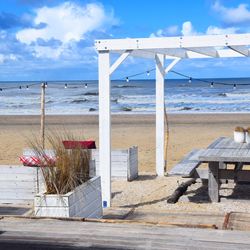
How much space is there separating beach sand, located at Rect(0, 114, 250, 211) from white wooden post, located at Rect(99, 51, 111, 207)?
1.87 ft

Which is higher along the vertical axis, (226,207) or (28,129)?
(28,129)

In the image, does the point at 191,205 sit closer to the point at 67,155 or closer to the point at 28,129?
the point at 67,155

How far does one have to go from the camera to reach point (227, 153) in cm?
808

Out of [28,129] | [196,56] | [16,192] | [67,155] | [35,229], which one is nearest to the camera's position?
[35,229]

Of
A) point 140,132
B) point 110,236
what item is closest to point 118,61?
point 110,236

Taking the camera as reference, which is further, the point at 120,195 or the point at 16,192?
the point at 120,195

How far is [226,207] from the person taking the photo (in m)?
8.15

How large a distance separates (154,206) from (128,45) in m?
2.36

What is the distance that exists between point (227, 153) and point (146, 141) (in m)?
11.1

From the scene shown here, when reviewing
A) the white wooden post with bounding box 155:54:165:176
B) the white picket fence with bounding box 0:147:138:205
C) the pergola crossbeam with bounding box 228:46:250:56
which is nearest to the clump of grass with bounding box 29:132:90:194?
the white picket fence with bounding box 0:147:138:205

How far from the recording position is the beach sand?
8.76 metres

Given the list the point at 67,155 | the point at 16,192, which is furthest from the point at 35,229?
the point at 16,192

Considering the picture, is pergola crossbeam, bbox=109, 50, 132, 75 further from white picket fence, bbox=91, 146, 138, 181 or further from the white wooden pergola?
white picket fence, bbox=91, 146, 138, 181

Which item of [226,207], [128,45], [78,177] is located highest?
[128,45]
